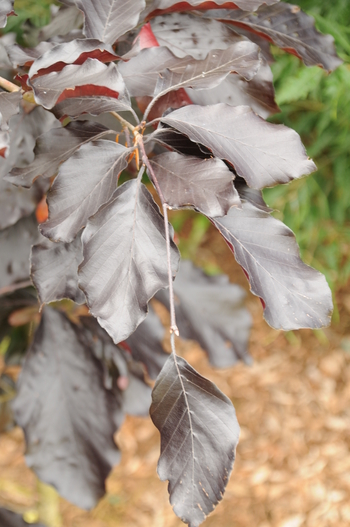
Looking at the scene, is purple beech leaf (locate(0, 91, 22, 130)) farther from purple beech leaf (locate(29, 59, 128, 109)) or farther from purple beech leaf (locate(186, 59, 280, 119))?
purple beech leaf (locate(186, 59, 280, 119))

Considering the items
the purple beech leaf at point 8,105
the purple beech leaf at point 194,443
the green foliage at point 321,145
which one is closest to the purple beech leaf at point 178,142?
the purple beech leaf at point 8,105

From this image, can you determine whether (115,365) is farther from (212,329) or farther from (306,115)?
(306,115)

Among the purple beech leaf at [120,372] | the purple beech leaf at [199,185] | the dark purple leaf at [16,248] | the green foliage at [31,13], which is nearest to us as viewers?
the purple beech leaf at [199,185]

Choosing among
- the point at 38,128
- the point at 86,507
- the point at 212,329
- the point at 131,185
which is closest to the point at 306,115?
the point at 212,329

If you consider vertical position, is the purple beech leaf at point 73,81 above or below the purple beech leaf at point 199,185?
above

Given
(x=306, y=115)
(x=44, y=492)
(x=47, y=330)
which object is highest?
(x=306, y=115)

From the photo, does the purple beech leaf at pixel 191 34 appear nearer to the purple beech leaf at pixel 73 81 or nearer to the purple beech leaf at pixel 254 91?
the purple beech leaf at pixel 254 91
